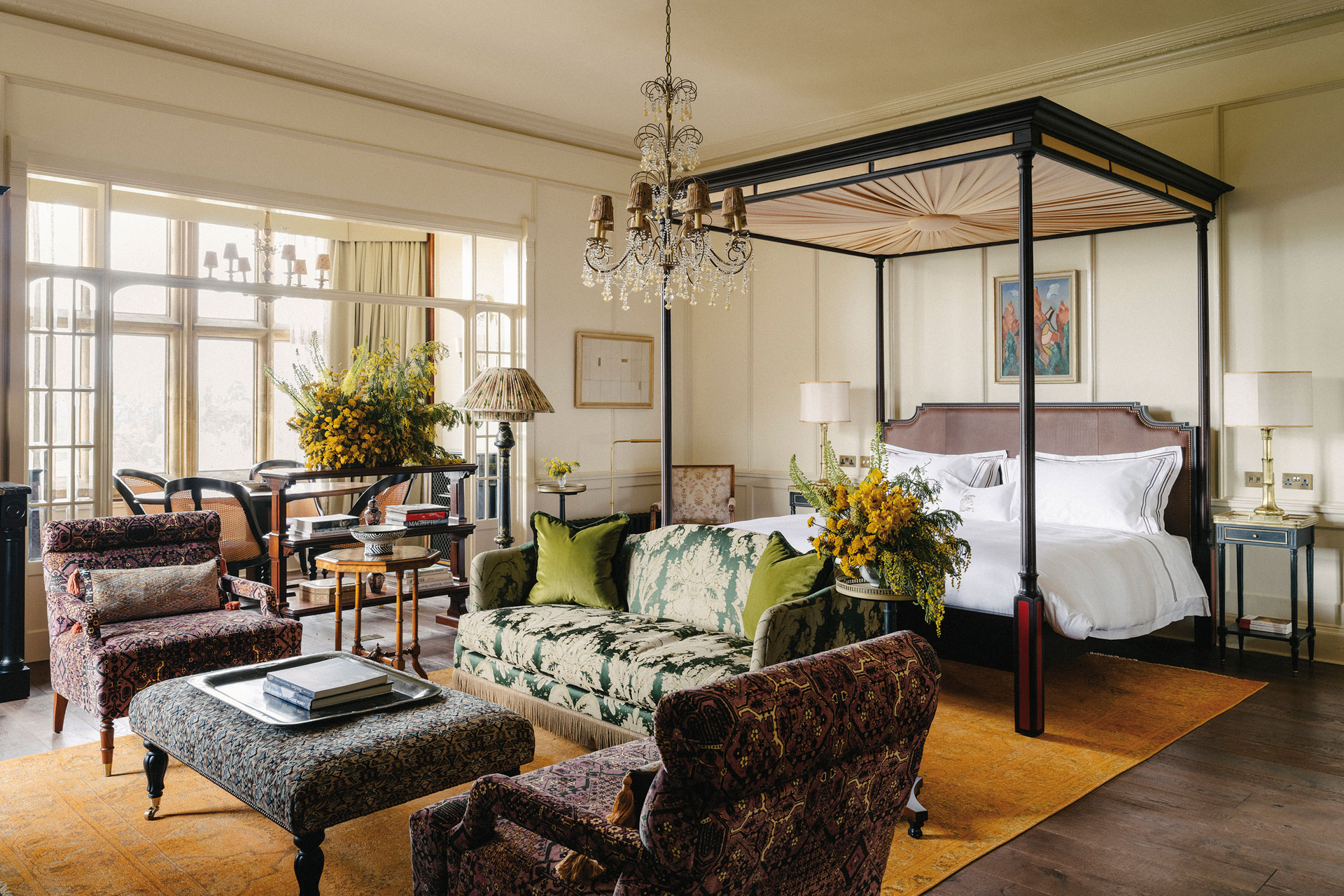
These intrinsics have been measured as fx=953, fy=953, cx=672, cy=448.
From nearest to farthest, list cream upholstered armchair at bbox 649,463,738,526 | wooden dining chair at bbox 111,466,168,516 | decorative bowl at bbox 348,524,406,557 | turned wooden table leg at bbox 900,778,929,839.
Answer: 1. turned wooden table leg at bbox 900,778,929,839
2. decorative bowl at bbox 348,524,406,557
3. wooden dining chair at bbox 111,466,168,516
4. cream upholstered armchair at bbox 649,463,738,526

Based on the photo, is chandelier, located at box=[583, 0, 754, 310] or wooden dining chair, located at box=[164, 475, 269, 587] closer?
chandelier, located at box=[583, 0, 754, 310]

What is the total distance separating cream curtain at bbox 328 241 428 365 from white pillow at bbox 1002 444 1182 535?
18.7 ft

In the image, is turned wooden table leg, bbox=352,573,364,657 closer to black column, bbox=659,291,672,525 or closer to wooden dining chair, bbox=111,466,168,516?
wooden dining chair, bbox=111,466,168,516

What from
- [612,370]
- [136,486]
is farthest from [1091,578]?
[136,486]

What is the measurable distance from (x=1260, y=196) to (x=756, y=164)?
292 cm

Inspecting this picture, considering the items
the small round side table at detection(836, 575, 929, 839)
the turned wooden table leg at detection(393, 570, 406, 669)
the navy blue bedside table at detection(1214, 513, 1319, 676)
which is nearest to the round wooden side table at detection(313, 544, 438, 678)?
the turned wooden table leg at detection(393, 570, 406, 669)

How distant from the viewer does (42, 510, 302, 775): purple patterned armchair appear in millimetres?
3559

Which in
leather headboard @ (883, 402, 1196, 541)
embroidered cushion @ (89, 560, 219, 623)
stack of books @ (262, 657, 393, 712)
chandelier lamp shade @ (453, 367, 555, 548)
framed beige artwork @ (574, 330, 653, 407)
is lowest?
stack of books @ (262, 657, 393, 712)

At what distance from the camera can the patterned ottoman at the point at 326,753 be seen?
2439mm

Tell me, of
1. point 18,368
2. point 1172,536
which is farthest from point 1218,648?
point 18,368

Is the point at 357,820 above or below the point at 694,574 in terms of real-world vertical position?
below

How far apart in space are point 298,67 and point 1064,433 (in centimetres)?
529

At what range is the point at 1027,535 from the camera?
404 cm

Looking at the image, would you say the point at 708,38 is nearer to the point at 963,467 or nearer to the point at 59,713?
the point at 963,467
